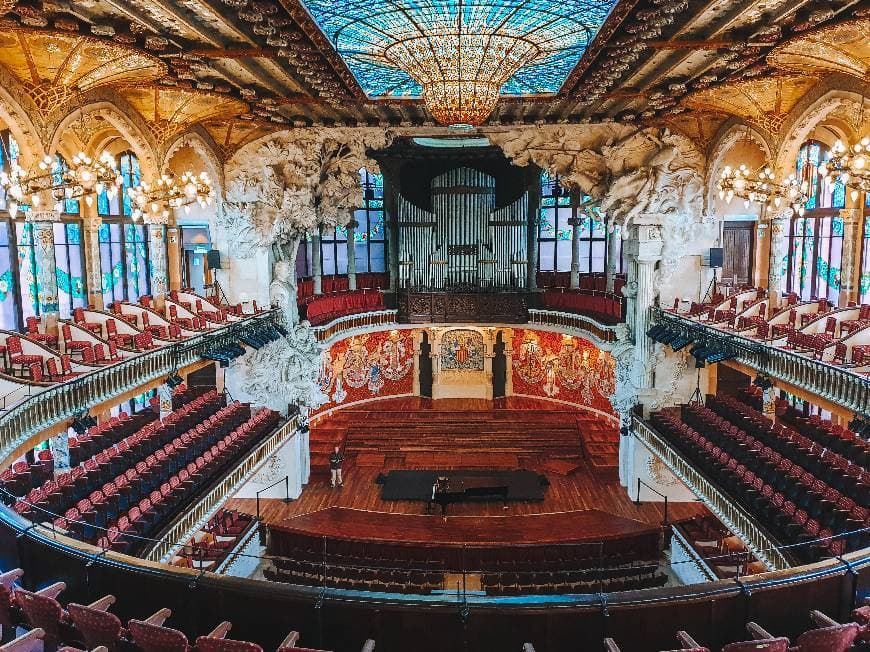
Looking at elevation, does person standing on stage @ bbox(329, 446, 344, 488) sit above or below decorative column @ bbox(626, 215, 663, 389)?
below

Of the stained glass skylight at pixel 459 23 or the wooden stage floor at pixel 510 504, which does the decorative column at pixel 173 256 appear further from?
the stained glass skylight at pixel 459 23

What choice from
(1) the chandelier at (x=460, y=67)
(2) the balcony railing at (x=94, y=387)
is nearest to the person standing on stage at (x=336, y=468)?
(2) the balcony railing at (x=94, y=387)

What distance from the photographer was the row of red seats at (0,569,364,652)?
188 inches

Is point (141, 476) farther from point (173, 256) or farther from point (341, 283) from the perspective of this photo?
point (341, 283)

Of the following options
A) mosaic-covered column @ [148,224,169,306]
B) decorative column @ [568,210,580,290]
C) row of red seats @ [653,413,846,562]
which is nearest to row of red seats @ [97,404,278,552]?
mosaic-covered column @ [148,224,169,306]

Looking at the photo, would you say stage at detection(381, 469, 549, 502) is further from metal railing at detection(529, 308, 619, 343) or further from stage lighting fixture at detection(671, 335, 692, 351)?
stage lighting fixture at detection(671, 335, 692, 351)

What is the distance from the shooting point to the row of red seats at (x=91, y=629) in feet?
15.7

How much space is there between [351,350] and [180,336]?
1054cm

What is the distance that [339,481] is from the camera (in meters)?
20.8

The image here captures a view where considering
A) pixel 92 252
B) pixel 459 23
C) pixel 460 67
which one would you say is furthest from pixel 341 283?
pixel 459 23

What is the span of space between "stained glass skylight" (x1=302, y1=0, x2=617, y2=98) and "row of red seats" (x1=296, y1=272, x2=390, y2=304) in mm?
13230

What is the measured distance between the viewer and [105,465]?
13156 mm

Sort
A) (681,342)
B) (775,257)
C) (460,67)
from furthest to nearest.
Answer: (775,257) → (681,342) → (460,67)

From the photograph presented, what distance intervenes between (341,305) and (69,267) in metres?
9.45
